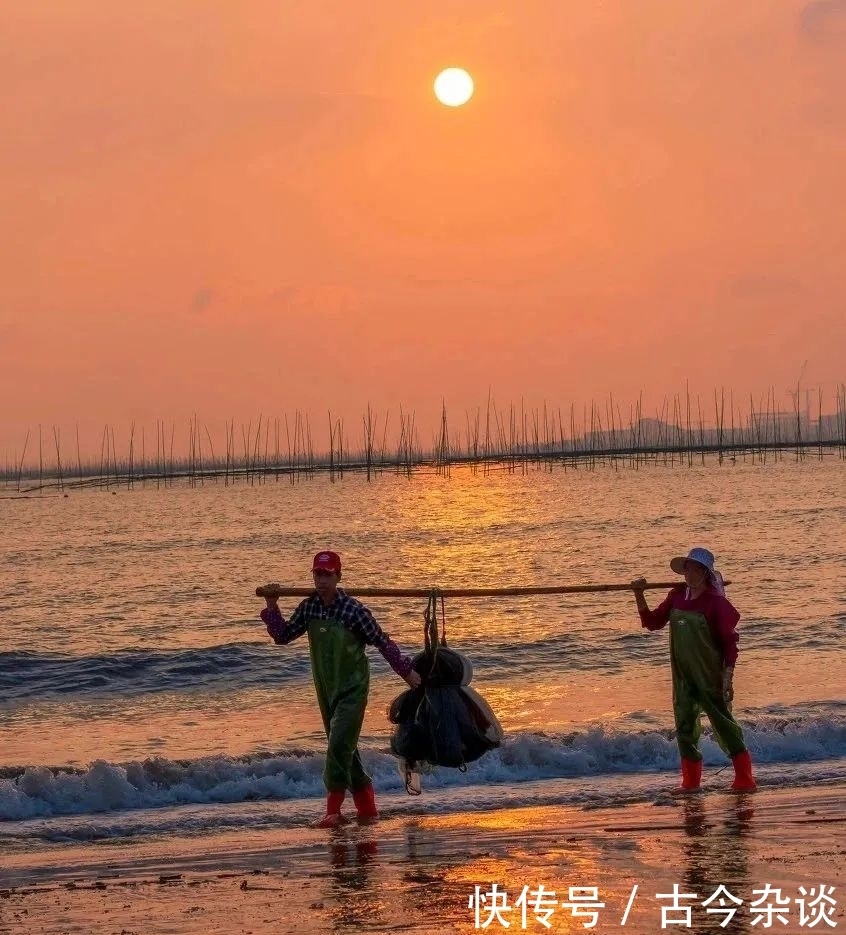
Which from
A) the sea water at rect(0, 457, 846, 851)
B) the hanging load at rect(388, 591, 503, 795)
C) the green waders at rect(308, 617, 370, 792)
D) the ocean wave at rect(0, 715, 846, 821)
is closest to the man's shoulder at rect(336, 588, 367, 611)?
the green waders at rect(308, 617, 370, 792)

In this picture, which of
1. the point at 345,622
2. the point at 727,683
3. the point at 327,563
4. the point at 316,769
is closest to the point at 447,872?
the point at 345,622

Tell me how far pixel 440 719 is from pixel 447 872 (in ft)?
5.17

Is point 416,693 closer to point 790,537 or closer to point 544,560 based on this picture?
point 544,560

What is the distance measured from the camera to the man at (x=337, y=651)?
8.84 metres

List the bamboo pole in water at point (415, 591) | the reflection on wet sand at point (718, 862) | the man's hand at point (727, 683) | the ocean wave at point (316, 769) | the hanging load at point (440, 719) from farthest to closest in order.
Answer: the ocean wave at point (316, 769)
the man's hand at point (727, 683)
the bamboo pole in water at point (415, 591)
the hanging load at point (440, 719)
the reflection on wet sand at point (718, 862)

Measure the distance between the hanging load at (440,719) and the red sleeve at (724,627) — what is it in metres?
1.68

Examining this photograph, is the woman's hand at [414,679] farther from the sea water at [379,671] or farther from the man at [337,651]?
the sea water at [379,671]

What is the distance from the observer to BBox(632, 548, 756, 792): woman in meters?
9.42

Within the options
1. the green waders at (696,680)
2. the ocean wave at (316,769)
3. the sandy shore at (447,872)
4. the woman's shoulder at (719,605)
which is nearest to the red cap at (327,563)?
the sandy shore at (447,872)

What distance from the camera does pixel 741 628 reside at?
2277cm

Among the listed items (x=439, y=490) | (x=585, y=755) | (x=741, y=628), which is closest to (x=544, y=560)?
(x=741, y=628)

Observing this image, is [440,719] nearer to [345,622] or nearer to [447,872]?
[345,622]

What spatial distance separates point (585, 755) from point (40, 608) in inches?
846

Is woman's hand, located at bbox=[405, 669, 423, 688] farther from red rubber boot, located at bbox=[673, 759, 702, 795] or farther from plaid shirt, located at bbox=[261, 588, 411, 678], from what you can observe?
red rubber boot, located at bbox=[673, 759, 702, 795]
